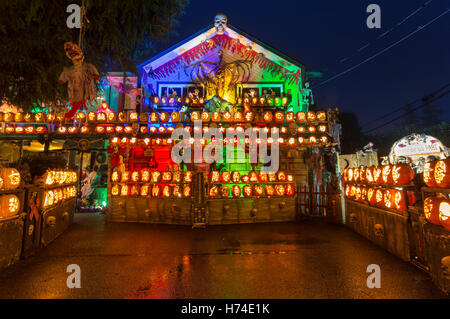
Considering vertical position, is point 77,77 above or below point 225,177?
above

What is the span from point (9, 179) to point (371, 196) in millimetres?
10565

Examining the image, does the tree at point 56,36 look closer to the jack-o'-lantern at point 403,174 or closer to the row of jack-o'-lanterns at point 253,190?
the row of jack-o'-lanterns at point 253,190

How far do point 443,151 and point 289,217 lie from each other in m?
9.39

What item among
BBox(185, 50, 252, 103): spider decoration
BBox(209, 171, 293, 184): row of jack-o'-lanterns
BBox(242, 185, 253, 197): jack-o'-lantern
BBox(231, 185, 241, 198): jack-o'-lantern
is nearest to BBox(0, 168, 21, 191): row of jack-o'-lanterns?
BBox(209, 171, 293, 184): row of jack-o'-lanterns

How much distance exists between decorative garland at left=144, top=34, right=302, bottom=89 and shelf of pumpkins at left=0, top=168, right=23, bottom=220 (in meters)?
14.3

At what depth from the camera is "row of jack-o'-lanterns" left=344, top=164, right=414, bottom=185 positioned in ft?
19.1

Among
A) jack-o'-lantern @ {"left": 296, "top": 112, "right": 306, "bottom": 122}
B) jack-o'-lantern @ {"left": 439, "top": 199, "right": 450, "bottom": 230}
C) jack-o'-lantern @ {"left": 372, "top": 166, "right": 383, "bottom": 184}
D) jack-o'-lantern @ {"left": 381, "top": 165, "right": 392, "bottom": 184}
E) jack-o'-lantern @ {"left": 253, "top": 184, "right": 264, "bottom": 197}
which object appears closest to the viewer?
jack-o'-lantern @ {"left": 439, "top": 199, "right": 450, "bottom": 230}

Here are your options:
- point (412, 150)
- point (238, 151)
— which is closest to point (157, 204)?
point (238, 151)

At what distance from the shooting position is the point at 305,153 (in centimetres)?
1630

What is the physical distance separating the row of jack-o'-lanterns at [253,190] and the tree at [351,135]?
22988mm

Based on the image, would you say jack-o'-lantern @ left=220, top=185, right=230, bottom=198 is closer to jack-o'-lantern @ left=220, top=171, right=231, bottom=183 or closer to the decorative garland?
jack-o'-lantern @ left=220, top=171, right=231, bottom=183

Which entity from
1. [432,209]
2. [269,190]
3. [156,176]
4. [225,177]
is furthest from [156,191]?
[432,209]

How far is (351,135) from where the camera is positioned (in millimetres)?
31750

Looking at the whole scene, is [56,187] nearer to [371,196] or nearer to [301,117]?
[371,196]
